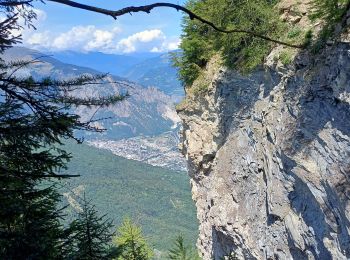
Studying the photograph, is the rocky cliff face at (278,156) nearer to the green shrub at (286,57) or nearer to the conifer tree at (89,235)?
the green shrub at (286,57)

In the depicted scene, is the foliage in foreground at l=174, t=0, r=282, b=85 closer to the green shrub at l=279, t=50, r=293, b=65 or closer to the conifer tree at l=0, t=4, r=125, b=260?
the green shrub at l=279, t=50, r=293, b=65

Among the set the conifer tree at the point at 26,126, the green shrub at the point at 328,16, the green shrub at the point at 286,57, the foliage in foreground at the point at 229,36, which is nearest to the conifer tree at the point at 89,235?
the conifer tree at the point at 26,126

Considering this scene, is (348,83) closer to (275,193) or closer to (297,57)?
(297,57)

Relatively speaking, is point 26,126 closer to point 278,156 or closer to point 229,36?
point 278,156

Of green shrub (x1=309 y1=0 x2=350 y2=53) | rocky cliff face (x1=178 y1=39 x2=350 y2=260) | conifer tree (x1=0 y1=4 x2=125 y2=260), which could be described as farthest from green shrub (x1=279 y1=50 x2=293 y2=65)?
conifer tree (x1=0 y1=4 x2=125 y2=260)

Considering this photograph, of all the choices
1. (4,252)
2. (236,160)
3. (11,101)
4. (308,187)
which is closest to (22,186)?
(4,252)

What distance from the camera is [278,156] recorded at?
1554 cm

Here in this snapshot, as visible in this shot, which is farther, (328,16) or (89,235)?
(328,16)

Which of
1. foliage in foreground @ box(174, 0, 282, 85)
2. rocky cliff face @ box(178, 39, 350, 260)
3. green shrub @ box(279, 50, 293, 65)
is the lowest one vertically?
rocky cliff face @ box(178, 39, 350, 260)

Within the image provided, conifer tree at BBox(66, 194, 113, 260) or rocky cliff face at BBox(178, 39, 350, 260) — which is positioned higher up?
rocky cliff face at BBox(178, 39, 350, 260)

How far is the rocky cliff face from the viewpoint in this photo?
12336 millimetres

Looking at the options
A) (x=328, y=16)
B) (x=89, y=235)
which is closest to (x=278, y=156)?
(x=328, y=16)

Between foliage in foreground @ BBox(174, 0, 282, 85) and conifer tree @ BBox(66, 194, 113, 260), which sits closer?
conifer tree @ BBox(66, 194, 113, 260)

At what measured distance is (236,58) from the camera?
65.4 feet
